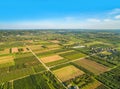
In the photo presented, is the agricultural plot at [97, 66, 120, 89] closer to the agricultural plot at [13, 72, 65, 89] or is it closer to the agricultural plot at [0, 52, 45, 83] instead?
the agricultural plot at [13, 72, 65, 89]

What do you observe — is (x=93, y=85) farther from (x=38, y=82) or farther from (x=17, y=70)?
(x=17, y=70)

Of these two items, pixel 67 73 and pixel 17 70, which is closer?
pixel 67 73

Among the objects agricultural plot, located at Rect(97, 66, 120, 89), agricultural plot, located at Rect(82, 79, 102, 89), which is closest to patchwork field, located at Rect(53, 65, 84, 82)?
agricultural plot, located at Rect(82, 79, 102, 89)

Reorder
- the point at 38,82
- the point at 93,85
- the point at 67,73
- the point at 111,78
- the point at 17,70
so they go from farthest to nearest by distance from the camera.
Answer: the point at 17,70
the point at 67,73
the point at 111,78
the point at 38,82
the point at 93,85

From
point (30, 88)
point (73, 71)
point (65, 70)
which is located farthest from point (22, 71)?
point (73, 71)

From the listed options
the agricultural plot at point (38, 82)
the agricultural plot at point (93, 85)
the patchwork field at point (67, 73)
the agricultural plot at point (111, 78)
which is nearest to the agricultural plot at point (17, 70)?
the agricultural plot at point (38, 82)

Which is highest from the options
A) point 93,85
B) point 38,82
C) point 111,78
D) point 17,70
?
point 111,78

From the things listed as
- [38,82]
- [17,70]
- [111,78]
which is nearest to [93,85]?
[111,78]

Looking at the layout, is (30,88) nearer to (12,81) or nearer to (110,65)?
(12,81)

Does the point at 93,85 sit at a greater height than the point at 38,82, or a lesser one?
greater

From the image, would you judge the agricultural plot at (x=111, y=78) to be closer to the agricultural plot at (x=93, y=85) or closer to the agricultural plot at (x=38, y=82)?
the agricultural plot at (x=93, y=85)

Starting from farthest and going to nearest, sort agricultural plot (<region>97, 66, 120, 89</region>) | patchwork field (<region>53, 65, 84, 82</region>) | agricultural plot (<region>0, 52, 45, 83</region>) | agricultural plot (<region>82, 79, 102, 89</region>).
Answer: agricultural plot (<region>0, 52, 45, 83</region>), patchwork field (<region>53, 65, 84, 82</region>), agricultural plot (<region>97, 66, 120, 89</region>), agricultural plot (<region>82, 79, 102, 89</region>)
